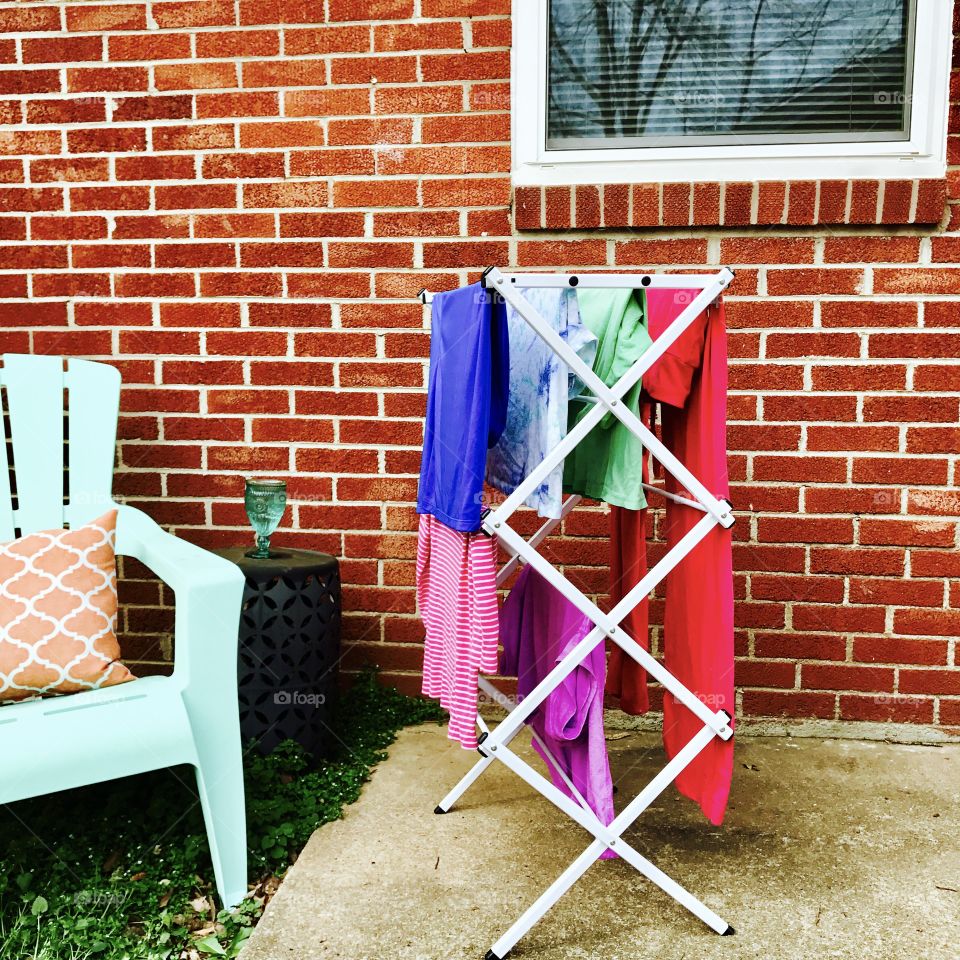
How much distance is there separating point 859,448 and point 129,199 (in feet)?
8.14

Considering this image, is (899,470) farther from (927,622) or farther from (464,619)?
(464,619)

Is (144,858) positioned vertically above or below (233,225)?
below

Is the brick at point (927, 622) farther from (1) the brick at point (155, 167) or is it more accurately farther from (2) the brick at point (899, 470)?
(1) the brick at point (155, 167)

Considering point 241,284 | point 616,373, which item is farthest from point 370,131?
point 616,373

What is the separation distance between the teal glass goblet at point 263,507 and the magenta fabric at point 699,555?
3.81ft

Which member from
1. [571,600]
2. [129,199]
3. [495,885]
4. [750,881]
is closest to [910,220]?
[571,600]

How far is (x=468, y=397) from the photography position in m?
1.83

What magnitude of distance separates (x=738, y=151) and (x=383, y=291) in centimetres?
118

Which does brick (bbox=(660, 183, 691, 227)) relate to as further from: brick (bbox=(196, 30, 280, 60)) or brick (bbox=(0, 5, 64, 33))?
brick (bbox=(0, 5, 64, 33))

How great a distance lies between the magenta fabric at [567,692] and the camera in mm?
1932

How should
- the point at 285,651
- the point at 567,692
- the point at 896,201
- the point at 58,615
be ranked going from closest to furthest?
the point at 567,692 < the point at 58,615 < the point at 285,651 < the point at 896,201

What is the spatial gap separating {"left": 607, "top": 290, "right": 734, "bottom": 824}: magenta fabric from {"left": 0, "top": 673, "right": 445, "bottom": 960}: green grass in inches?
39.1

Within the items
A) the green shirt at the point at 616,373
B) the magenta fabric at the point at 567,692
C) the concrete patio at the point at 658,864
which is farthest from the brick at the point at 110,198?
the concrete patio at the point at 658,864

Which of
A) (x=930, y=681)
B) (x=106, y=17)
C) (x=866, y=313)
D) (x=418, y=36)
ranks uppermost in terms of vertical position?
(x=106, y=17)
